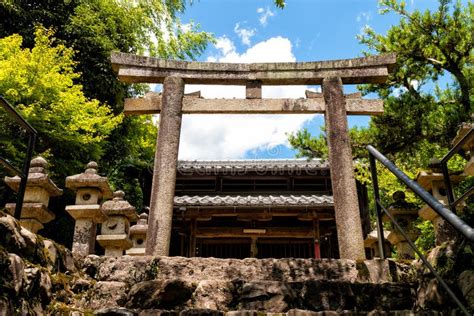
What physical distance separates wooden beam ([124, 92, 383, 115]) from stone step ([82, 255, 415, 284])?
312 centimetres

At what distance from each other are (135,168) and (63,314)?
562 inches

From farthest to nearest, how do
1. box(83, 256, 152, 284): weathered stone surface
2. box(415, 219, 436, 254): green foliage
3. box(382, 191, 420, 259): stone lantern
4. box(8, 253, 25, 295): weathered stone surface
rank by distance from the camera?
box(415, 219, 436, 254): green foliage → box(382, 191, 420, 259): stone lantern → box(83, 256, 152, 284): weathered stone surface → box(8, 253, 25, 295): weathered stone surface

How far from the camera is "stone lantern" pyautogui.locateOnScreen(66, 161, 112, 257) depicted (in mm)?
6934

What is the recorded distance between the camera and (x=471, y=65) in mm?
11312

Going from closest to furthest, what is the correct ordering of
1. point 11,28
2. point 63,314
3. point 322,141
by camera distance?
point 63,314 < point 322,141 < point 11,28

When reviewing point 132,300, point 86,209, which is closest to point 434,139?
point 86,209

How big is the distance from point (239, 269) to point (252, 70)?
3.85 m

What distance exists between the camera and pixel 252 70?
22.9ft

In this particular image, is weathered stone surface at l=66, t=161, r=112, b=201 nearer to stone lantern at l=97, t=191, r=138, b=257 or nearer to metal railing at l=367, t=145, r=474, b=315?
stone lantern at l=97, t=191, r=138, b=257

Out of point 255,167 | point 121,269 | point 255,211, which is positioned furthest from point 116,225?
point 255,167

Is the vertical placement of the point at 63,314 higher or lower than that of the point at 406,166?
lower

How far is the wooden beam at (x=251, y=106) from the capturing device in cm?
673

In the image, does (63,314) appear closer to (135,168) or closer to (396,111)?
(396,111)

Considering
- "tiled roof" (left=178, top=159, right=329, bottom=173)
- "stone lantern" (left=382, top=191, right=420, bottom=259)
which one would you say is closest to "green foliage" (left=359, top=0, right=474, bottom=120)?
"stone lantern" (left=382, top=191, right=420, bottom=259)
